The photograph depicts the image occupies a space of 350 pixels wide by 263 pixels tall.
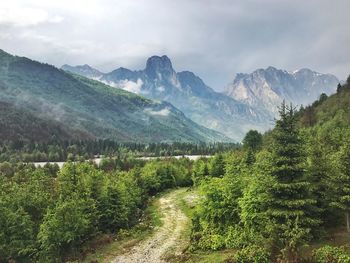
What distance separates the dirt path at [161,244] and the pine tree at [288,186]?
1682cm

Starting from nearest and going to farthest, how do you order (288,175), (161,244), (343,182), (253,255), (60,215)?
(253,255)
(343,182)
(288,175)
(60,215)
(161,244)

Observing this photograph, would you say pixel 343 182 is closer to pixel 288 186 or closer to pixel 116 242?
pixel 288 186

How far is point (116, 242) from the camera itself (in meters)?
61.1

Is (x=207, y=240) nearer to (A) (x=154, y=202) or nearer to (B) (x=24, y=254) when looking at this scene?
(B) (x=24, y=254)

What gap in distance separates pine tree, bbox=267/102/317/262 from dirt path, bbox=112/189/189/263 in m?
16.8

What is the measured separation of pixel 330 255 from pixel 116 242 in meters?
32.7

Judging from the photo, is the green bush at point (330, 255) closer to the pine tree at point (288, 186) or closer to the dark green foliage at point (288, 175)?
the pine tree at point (288, 186)

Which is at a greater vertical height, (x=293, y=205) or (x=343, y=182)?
(x=343, y=182)

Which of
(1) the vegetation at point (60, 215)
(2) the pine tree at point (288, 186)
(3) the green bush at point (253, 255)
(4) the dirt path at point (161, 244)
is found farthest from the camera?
(4) the dirt path at point (161, 244)

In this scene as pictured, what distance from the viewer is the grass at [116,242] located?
181ft

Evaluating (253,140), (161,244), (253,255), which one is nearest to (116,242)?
(161,244)

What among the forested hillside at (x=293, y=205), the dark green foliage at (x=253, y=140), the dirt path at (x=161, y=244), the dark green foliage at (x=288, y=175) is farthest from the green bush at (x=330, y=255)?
the dark green foliage at (x=253, y=140)

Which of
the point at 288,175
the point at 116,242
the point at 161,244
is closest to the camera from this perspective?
the point at 288,175

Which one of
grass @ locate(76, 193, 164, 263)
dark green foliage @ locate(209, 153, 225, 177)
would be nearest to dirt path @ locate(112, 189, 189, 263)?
grass @ locate(76, 193, 164, 263)
